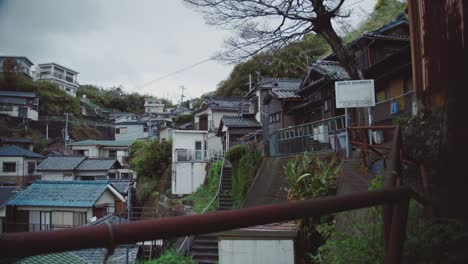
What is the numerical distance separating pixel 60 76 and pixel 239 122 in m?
18.7

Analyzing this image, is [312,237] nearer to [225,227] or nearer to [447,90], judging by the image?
[447,90]

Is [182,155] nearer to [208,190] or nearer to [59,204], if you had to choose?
[208,190]

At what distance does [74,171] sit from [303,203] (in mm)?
21266

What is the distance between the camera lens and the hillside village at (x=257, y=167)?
178cm

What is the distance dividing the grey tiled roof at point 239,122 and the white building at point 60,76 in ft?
57.5

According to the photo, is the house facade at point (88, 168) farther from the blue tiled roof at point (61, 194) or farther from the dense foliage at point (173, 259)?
the dense foliage at point (173, 259)

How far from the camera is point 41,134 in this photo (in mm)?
4801

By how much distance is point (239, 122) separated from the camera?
23328 millimetres

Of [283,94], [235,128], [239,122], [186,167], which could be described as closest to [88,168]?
[186,167]

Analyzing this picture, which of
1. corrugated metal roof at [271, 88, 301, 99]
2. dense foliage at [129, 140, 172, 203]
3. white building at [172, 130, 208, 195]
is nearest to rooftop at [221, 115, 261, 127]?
white building at [172, 130, 208, 195]

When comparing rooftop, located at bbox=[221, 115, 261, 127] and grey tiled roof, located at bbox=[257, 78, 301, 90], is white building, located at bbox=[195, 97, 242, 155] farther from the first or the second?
grey tiled roof, located at bbox=[257, 78, 301, 90]

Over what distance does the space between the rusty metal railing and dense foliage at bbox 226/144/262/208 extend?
37.9 ft

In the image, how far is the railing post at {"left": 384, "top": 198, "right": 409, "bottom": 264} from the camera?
4.15 feet

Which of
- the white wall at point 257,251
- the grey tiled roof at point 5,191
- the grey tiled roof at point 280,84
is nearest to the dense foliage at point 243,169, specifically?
the white wall at point 257,251
